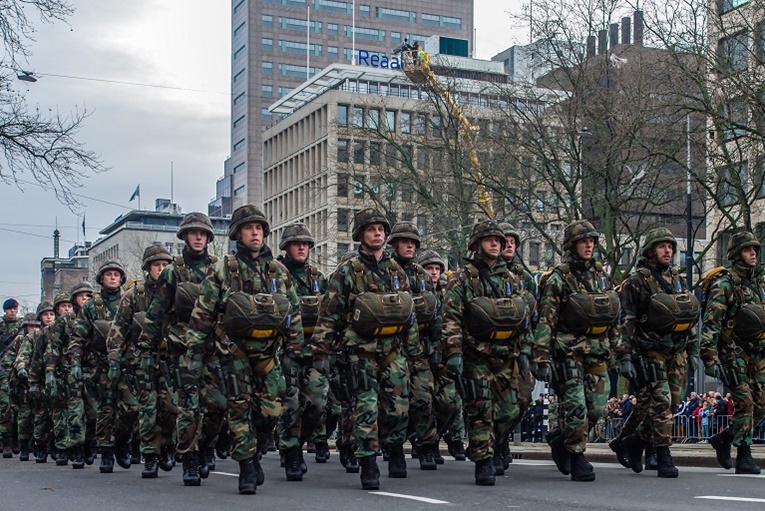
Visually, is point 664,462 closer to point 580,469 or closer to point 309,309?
point 580,469

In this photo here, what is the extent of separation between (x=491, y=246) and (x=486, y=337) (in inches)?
33.2

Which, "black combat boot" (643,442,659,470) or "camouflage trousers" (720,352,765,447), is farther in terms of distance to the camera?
"black combat boot" (643,442,659,470)

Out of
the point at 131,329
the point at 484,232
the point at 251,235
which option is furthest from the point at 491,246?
the point at 131,329

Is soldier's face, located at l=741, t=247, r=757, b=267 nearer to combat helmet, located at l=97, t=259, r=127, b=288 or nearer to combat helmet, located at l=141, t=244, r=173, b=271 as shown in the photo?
combat helmet, located at l=141, t=244, r=173, b=271

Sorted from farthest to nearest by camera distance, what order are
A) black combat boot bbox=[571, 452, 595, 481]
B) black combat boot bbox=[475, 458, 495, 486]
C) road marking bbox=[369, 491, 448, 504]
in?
1. black combat boot bbox=[571, 452, 595, 481]
2. black combat boot bbox=[475, 458, 495, 486]
3. road marking bbox=[369, 491, 448, 504]

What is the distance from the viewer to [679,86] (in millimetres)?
29203

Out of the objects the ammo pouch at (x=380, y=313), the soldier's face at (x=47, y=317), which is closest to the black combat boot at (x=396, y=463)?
the ammo pouch at (x=380, y=313)

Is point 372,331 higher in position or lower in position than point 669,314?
lower

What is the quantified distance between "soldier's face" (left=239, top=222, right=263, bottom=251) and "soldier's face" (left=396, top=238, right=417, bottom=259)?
1.72m

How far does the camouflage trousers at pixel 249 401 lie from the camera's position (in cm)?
1134

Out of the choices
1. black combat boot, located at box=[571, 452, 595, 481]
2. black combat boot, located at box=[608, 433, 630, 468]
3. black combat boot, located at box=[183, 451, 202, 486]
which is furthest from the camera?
black combat boot, located at box=[608, 433, 630, 468]

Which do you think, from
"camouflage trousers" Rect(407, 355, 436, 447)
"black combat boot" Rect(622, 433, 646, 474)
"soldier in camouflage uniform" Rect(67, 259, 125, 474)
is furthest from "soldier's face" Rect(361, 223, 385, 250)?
"soldier in camouflage uniform" Rect(67, 259, 125, 474)

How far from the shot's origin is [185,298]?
42.4 feet

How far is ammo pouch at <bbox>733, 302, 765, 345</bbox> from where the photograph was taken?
1277cm
